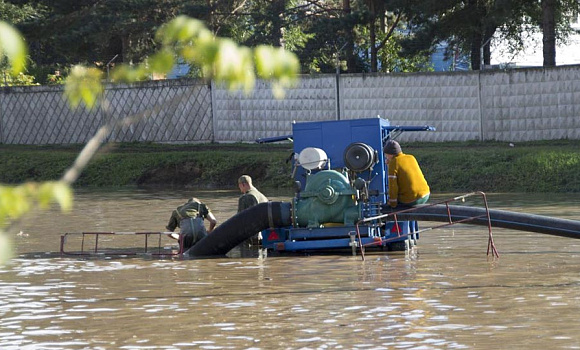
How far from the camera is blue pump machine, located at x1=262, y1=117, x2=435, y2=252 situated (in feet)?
48.4

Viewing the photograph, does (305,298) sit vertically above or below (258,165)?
below

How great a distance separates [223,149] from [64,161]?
505cm

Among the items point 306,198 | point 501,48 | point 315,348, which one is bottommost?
point 315,348

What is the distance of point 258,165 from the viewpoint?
30.4m

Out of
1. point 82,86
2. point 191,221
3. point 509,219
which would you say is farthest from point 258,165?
point 82,86

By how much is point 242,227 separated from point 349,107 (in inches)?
677

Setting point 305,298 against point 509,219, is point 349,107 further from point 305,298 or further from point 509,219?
point 305,298

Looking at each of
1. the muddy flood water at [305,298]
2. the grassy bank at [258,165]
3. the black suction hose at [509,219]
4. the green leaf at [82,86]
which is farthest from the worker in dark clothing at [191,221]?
the green leaf at [82,86]

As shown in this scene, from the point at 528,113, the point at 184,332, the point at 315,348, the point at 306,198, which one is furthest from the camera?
the point at 528,113

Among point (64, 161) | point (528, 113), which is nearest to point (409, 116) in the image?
point (528, 113)

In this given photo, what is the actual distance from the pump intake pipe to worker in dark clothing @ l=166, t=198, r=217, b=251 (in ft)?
1.41

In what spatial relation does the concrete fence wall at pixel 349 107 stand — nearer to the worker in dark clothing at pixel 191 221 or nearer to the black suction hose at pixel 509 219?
the worker in dark clothing at pixel 191 221

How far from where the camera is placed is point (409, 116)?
31141 millimetres

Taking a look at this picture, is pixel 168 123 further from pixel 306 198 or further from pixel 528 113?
pixel 306 198
